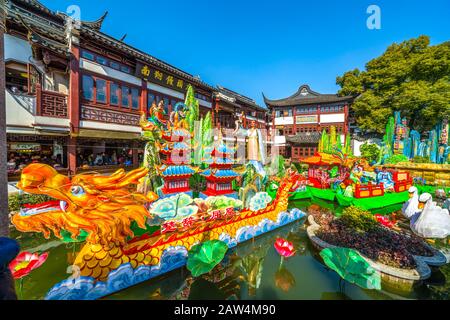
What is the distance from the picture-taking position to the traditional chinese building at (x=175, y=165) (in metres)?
6.76

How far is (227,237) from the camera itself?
5207 millimetres

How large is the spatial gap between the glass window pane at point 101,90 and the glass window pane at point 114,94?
36cm

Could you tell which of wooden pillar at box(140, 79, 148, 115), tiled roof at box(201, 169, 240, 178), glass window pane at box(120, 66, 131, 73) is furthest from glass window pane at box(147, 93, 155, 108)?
tiled roof at box(201, 169, 240, 178)

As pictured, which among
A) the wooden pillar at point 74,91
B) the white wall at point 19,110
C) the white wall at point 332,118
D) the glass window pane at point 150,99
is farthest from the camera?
the white wall at point 332,118

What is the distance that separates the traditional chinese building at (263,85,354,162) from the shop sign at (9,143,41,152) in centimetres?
2417

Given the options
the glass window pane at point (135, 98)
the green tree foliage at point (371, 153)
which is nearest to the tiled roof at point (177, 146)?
the glass window pane at point (135, 98)

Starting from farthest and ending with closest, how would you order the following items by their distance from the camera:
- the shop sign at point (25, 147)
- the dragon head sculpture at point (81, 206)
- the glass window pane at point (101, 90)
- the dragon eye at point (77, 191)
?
the glass window pane at point (101, 90)
the shop sign at point (25, 147)
the dragon eye at point (77, 191)
the dragon head sculpture at point (81, 206)

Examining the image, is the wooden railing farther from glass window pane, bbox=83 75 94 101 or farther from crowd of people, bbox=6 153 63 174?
crowd of people, bbox=6 153 63 174

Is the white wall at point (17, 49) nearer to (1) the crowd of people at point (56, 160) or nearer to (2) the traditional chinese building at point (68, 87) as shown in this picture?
(2) the traditional chinese building at point (68, 87)

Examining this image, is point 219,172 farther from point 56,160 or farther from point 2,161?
point 56,160

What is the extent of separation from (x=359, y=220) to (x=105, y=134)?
1254 cm

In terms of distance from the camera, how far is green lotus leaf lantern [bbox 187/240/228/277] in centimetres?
375

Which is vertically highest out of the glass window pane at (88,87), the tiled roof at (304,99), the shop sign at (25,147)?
the tiled roof at (304,99)

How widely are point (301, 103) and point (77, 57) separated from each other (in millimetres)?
26838
